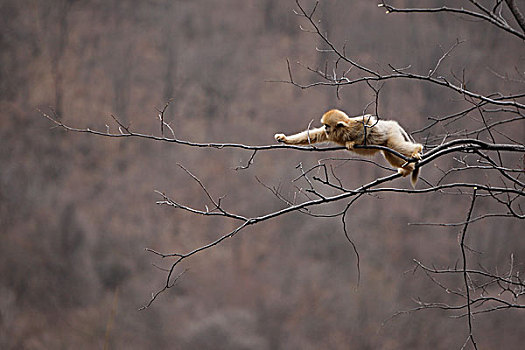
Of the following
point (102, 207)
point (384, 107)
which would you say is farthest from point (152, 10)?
point (384, 107)

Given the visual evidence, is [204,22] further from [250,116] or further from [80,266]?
[80,266]

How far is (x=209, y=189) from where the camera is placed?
6.55 metres

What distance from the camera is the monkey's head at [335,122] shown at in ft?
10.7

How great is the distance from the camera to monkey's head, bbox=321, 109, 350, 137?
10.7ft

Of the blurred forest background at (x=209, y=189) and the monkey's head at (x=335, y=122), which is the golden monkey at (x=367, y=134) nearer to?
the monkey's head at (x=335, y=122)

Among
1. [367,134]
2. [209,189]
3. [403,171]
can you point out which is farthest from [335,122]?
[209,189]

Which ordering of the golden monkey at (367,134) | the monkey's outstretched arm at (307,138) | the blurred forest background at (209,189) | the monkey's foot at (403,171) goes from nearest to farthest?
the monkey's foot at (403,171)
the golden monkey at (367,134)
the monkey's outstretched arm at (307,138)
the blurred forest background at (209,189)

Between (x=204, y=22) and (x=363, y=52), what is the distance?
74.2 inches

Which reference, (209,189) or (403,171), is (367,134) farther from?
(209,189)

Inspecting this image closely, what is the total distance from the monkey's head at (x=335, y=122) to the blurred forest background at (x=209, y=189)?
3171mm

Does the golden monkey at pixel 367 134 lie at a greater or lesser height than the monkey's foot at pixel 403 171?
greater

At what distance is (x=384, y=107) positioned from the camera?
6789 mm

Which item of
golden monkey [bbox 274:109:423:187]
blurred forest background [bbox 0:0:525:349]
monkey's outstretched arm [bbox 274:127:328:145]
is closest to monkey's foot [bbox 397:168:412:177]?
golden monkey [bbox 274:109:423:187]

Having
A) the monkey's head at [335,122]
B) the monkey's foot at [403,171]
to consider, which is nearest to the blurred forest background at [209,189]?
the monkey's head at [335,122]
